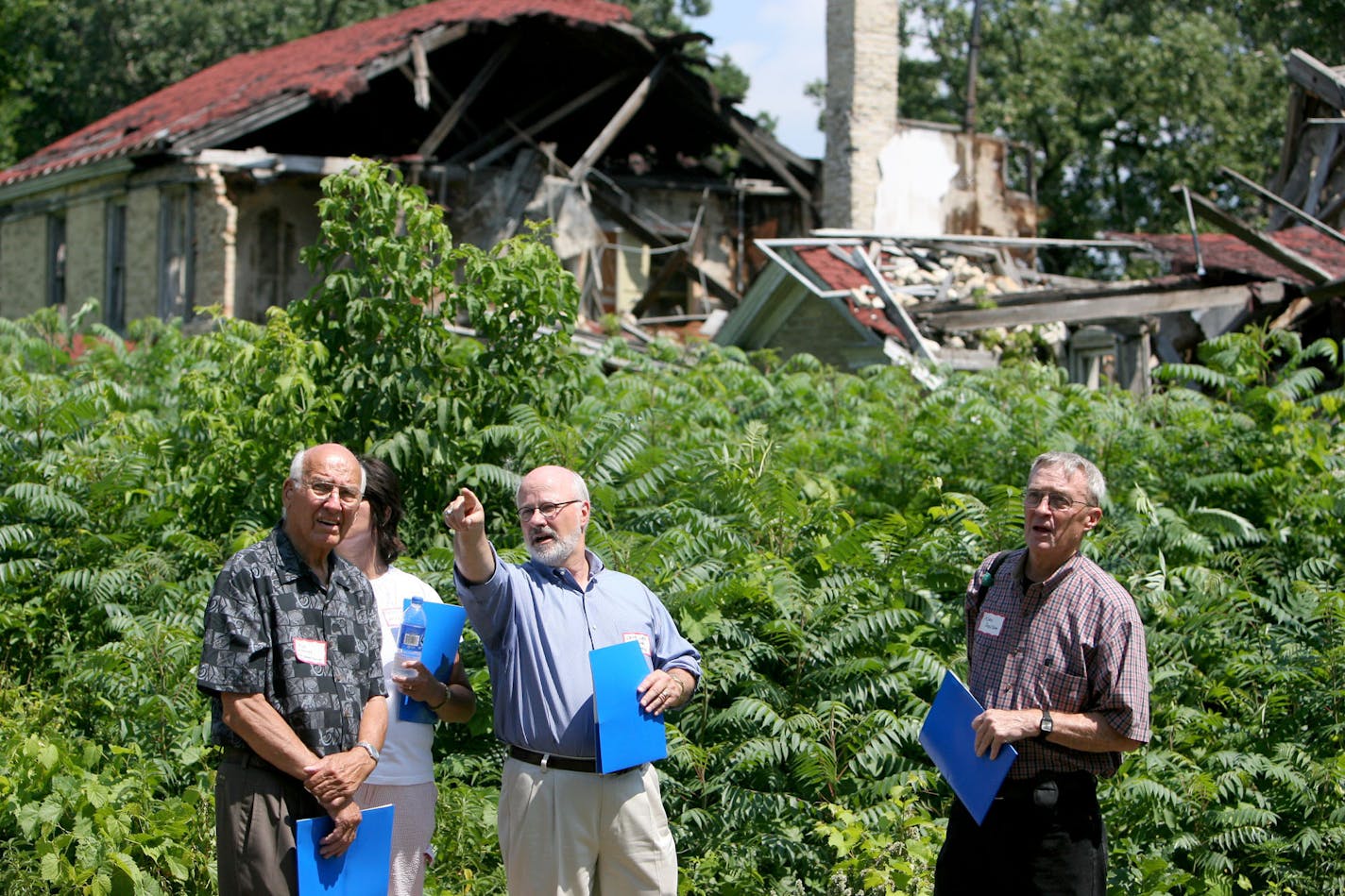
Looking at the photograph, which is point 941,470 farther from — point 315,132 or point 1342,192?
point 315,132

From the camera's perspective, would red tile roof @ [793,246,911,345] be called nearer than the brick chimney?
Yes

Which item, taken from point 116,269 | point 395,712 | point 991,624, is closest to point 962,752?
point 991,624

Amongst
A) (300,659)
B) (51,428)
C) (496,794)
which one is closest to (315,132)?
(51,428)

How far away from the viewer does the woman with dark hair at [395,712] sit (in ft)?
15.9

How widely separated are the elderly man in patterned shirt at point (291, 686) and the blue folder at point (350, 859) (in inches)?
1.5

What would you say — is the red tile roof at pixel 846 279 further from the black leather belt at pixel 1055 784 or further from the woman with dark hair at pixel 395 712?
the black leather belt at pixel 1055 784

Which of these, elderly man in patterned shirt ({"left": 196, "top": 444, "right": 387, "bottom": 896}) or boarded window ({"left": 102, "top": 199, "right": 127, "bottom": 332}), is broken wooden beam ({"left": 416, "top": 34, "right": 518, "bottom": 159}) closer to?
boarded window ({"left": 102, "top": 199, "right": 127, "bottom": 332})

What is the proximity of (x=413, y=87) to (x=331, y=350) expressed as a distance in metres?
13.6

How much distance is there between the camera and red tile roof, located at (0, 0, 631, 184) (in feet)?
59.6

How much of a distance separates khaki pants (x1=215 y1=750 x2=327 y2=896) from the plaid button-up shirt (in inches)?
90.6

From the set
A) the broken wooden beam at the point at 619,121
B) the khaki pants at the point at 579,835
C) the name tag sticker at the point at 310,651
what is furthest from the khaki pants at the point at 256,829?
the broken wooden beam at the point at 619,121

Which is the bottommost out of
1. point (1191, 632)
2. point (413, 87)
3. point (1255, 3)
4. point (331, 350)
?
point (1191, 632)

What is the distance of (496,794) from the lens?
6305mm

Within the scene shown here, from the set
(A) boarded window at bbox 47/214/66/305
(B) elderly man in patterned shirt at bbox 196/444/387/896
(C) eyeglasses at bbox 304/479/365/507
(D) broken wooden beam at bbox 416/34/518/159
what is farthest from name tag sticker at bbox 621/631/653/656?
(A) boarded window at bbox 47/214/66/305
